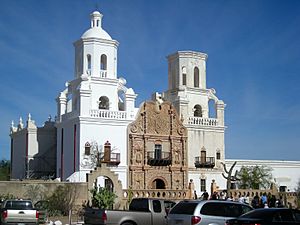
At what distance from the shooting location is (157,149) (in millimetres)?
54500

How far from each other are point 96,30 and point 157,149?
13030 mm

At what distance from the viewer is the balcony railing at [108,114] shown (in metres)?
51.5

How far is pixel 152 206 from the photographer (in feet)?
81.4

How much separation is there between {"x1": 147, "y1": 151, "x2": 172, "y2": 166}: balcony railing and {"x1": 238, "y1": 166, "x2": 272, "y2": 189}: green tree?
966 centimetres

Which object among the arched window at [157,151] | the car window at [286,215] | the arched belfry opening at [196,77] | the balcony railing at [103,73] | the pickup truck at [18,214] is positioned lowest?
the pickup truck at [18,214]

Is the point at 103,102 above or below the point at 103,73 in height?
below

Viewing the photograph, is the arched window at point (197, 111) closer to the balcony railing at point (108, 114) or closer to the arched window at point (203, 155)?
the arched window at point (203, 155)

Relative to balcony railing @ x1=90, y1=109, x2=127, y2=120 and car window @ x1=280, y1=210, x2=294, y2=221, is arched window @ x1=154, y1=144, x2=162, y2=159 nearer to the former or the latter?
balcony railing @ x1=90, y1=109, x2=127, y2=120

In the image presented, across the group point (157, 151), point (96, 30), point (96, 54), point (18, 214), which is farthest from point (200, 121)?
point (18, 214)

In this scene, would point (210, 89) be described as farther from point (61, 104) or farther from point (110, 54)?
point (61, 104)

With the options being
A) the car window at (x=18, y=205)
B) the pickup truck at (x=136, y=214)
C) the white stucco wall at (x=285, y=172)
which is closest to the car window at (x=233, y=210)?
the pickup truck at (x=136, y=214)

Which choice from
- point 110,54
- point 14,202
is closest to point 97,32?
point 110,54

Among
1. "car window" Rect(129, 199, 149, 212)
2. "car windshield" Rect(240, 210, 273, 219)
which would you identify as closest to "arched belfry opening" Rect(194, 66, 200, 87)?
"car window" Rect(129, 199, 149, 212)

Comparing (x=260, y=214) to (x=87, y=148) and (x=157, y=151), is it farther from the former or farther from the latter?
(x=157, y=151)
